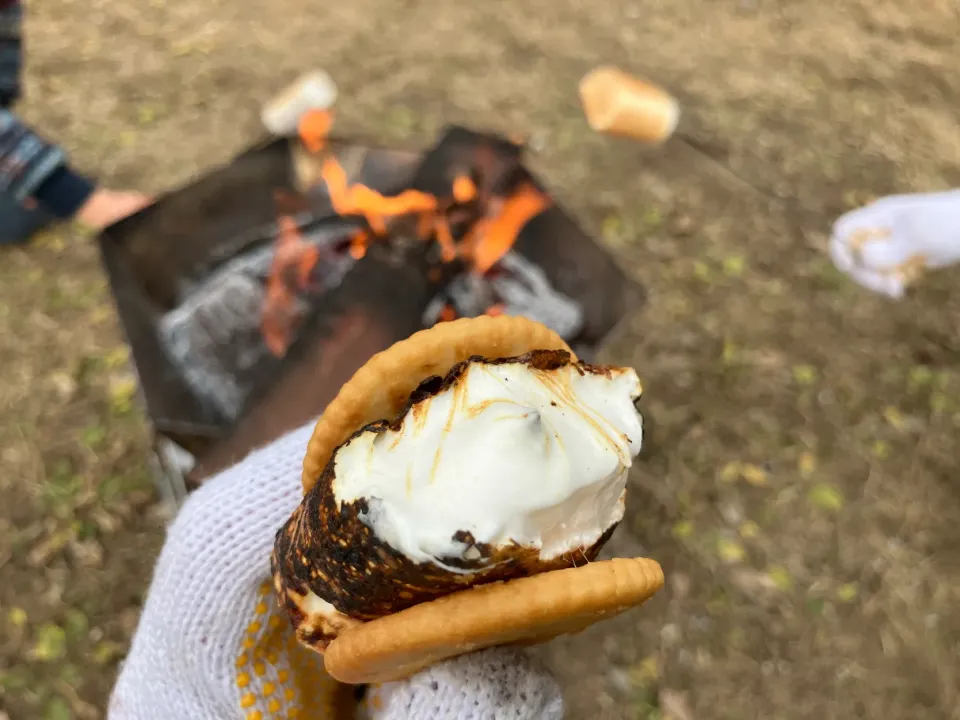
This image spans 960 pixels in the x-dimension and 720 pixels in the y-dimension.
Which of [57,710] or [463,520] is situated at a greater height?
[463,520]

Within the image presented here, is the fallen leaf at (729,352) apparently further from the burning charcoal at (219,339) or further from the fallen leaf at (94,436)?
the fallen leaf at (94,436)

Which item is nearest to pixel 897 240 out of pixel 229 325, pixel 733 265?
pixel 733 265

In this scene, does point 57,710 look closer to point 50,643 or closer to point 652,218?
point 50,643

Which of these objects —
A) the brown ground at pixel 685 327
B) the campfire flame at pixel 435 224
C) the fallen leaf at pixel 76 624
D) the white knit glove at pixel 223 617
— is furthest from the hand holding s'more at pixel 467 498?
the fallen leaf at pixel 76 624

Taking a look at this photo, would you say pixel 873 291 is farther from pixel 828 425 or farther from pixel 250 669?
pixel 250 669

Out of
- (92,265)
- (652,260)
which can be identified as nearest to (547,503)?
(652,260)

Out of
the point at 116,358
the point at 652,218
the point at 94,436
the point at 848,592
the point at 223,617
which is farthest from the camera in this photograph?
the point at 652,218
